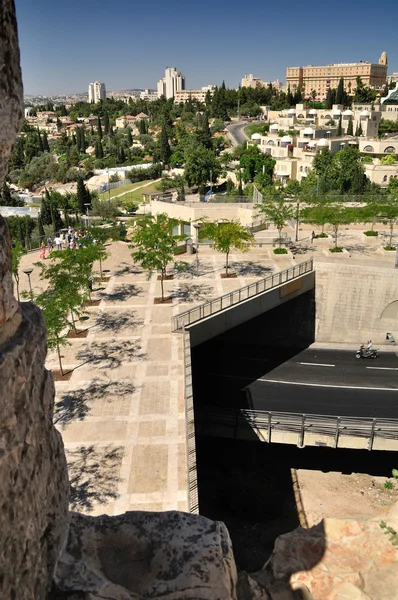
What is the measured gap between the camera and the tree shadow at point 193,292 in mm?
23766

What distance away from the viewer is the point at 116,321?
71.9 feet

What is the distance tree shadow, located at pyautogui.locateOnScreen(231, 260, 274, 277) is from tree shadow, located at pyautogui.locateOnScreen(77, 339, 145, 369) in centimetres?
944

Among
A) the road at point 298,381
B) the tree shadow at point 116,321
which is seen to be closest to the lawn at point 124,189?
the road at point 298,381

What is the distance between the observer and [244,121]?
127500mm

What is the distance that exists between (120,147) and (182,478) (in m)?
100

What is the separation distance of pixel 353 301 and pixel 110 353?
49.4ft

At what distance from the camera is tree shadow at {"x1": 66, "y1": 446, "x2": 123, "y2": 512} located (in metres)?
11.9

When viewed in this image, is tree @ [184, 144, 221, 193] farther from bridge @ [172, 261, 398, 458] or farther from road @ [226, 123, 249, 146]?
bridge @ [172, 261, 398, 458]

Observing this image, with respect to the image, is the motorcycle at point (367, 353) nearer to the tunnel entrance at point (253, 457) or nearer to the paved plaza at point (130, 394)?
the tunnel entrance at point (253, 457)

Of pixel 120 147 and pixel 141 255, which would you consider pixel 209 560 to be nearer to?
pixel 141 255

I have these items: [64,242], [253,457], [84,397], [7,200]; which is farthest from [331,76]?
[84,397]

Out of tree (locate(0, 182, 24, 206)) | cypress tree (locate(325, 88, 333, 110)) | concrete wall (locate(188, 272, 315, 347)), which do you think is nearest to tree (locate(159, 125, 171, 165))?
tree (locate(0, 182, 24, 206))

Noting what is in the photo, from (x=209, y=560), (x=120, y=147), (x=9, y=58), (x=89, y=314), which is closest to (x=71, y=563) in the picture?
(x=209, y=560)

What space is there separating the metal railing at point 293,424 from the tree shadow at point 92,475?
6.56 metres
